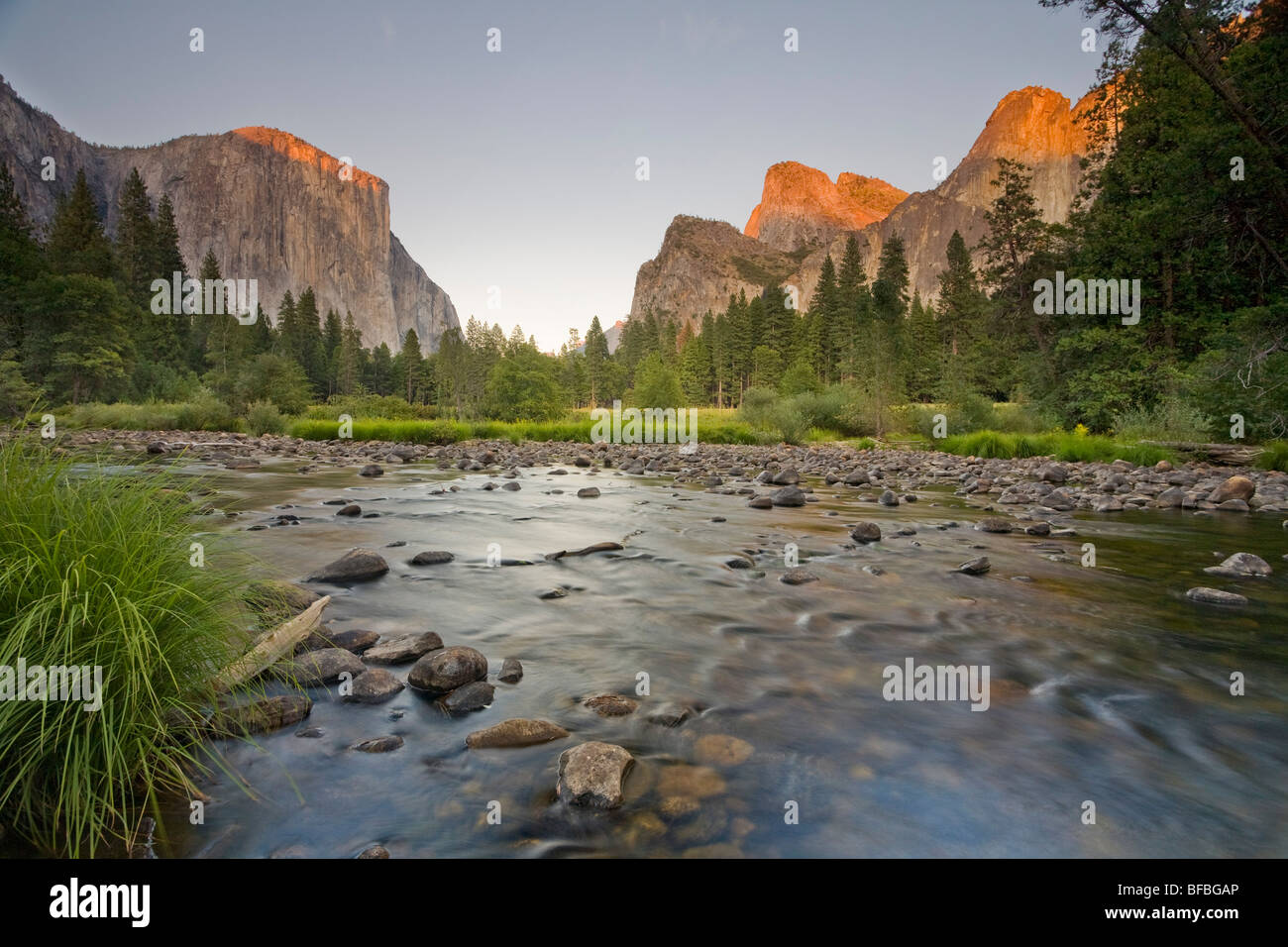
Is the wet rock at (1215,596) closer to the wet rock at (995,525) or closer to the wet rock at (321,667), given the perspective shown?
the wet rock at (995,525)

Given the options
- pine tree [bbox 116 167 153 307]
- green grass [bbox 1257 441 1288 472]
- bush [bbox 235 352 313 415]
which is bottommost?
green grass [bbox 1257 441 1288 472]

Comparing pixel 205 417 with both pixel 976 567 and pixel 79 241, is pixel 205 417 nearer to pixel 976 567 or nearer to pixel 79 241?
pixel 79 241

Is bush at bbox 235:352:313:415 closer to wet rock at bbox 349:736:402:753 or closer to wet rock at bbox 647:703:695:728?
wet rock at bbox 349:736:402:753

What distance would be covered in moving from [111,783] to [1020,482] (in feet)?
49.1

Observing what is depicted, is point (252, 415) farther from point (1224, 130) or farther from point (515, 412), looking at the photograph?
point (1224, 130)

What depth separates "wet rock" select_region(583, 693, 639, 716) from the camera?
10.1 ft

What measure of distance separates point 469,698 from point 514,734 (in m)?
0.49

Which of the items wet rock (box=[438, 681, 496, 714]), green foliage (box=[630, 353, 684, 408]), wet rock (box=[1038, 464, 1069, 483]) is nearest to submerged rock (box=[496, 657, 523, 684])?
wet rock (box=[438, 681, 496, 714])

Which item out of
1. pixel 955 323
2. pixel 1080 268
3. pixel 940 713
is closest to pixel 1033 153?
pixel 955 323

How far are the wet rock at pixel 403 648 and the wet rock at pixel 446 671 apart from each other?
260 mm

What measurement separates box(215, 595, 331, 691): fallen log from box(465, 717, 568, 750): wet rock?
1.11 m

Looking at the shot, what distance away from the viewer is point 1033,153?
17988 cm

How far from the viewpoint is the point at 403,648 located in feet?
12.0
